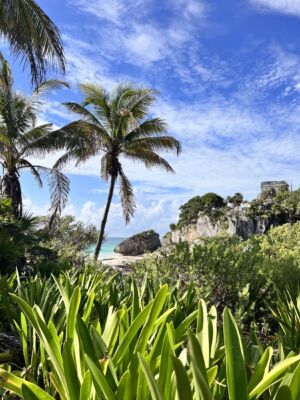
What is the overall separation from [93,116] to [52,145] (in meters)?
3.71

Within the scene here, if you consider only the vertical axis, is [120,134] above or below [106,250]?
above

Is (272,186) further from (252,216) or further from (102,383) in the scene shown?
(102,383)

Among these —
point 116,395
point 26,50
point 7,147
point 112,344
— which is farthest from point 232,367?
point 7,147

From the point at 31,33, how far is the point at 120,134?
9813 millimetres

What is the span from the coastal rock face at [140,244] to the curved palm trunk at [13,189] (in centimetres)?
2198

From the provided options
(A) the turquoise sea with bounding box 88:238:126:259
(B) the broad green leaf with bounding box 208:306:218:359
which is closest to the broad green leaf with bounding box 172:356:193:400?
(B) the broad green leaf with bounding box 208:306:218:359

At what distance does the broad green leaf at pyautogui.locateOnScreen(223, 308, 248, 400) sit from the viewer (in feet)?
3.48

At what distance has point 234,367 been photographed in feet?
3.57

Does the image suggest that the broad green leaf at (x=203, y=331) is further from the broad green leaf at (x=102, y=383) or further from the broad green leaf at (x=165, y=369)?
the broad green leaf at (x=102, y=383)

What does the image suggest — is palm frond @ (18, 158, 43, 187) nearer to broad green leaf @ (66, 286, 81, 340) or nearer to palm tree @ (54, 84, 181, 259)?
palm tree @ (54, 84, 181, 259)

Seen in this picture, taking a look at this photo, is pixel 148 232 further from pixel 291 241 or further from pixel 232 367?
pixel 232 367

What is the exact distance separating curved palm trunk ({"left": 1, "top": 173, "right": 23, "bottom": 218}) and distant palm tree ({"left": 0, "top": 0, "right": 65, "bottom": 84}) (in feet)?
20.0

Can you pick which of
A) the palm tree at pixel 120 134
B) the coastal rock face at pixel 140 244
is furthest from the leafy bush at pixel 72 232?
the coastal rock face at pixel 140 244

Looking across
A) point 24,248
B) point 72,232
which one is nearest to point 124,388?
point 24,248
